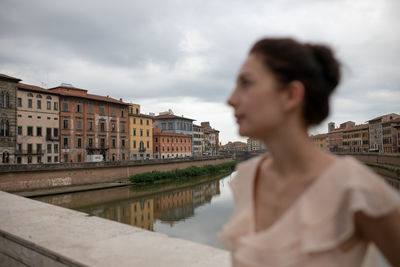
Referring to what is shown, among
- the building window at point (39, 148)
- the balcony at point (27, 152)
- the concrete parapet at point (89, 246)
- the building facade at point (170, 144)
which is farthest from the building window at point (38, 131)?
the concrete parapet at point (89, 246)

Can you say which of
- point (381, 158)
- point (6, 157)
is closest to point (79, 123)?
point (6, 157)

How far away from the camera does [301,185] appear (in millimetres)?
844

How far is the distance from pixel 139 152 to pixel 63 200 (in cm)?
1952

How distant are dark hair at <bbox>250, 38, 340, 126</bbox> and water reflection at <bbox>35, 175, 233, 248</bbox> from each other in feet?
35.4

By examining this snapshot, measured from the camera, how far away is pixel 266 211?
936 mm

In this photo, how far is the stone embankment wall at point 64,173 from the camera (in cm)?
2030

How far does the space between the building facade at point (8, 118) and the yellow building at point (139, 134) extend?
1427 centimetres

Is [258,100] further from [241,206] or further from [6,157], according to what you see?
[6,157]

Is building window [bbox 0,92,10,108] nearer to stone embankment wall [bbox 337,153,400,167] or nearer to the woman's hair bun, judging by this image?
the woman's hair bun

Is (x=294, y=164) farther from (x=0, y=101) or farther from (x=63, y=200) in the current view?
(x=0, y=101)

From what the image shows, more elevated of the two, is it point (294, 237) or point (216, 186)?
point (294, 237)

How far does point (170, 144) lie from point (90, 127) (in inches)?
647

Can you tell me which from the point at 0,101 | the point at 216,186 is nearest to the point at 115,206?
the point at 216,186

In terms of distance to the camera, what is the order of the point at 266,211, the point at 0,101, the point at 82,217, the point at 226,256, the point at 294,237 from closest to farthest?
the point at 294,237 < the point at 266,211 < the point at 226,256 < the point at 82,217 < the point at 0,101
